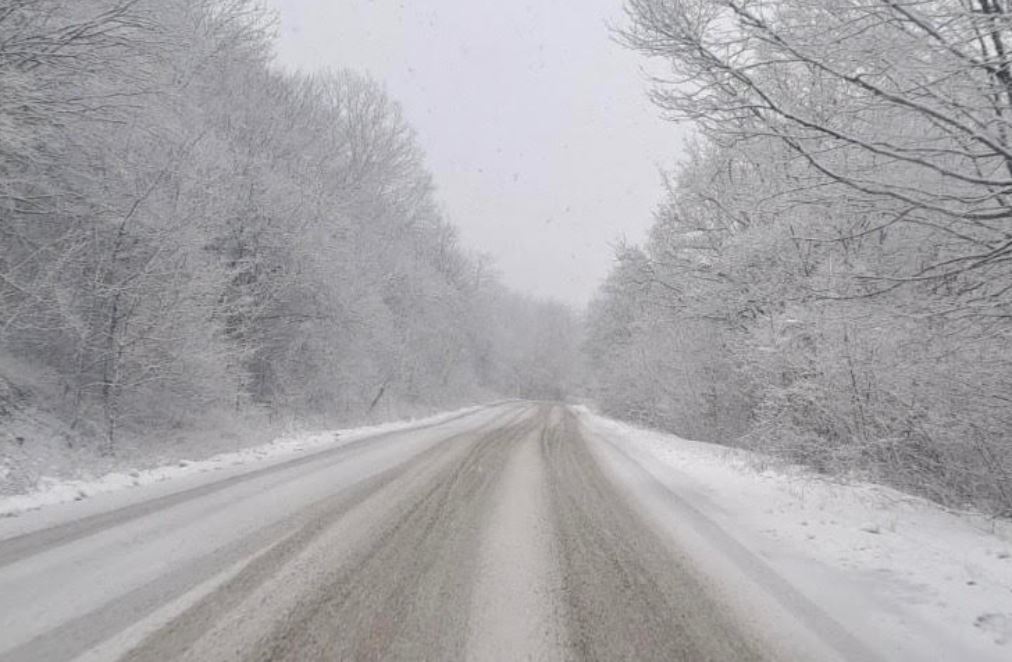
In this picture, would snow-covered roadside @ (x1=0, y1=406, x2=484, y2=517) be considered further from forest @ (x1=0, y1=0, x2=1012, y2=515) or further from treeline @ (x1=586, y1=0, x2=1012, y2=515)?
treeline @ (x1=586, y1=0, x2=1012, y2=515)

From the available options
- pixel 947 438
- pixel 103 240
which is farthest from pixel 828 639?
pixel 103 240

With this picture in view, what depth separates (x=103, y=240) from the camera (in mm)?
9711

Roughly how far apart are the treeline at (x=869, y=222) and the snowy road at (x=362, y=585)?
3465mm

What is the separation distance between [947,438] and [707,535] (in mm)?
4255

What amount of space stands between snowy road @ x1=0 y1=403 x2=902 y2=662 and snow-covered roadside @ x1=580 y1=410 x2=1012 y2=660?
42 centimetres

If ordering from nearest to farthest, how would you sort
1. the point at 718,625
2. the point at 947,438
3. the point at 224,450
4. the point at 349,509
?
the point at 718,625 < the point at 349,509 < the point at 947,438 < the point at 224,450

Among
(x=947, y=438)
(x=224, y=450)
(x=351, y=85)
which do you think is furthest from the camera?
(x=351, y=85)

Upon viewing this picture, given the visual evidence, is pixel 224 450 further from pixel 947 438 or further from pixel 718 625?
pixel 947 438

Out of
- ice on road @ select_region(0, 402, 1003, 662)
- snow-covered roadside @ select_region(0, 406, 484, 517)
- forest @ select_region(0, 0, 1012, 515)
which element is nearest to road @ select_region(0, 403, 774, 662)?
ice on road @ select_region(0, 402, 1003, 662)

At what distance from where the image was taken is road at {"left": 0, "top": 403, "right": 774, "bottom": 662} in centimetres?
282

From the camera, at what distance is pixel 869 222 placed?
6535 millimetres

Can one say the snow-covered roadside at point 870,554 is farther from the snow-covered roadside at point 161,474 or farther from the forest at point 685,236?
the snow-covered roadside at point 161,474

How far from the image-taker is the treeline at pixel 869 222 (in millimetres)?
4266

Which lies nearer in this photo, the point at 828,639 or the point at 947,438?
the point at 828,639
